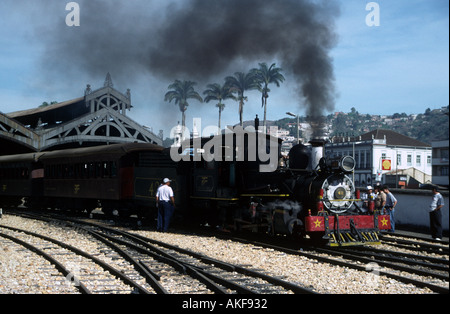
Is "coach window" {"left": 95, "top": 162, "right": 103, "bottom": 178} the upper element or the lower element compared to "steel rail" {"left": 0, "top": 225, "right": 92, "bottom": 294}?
upper

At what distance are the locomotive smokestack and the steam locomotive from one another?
2cm

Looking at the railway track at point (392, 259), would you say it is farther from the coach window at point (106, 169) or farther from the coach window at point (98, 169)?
the coach window at point (98, 169)

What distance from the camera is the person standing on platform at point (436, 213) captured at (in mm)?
13273

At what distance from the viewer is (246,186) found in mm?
12492

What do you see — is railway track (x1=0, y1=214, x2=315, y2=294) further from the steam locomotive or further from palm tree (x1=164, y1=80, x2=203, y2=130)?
palm tree (x1=164, y1=80, x2=203, y2=130)

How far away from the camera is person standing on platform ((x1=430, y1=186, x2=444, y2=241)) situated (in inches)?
523

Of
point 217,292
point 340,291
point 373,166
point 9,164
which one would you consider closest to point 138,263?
point 217,292

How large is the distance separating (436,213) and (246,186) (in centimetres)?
540

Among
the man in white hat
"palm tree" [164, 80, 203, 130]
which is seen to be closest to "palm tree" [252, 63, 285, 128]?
"palm tree" [164, 80, 203, 130]

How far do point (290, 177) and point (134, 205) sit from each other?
7.51m

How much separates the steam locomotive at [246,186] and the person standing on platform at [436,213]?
8.56 ft

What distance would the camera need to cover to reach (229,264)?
888 cm

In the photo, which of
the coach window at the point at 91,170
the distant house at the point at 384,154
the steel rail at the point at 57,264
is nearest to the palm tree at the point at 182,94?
the coach window at the point at 91,170
